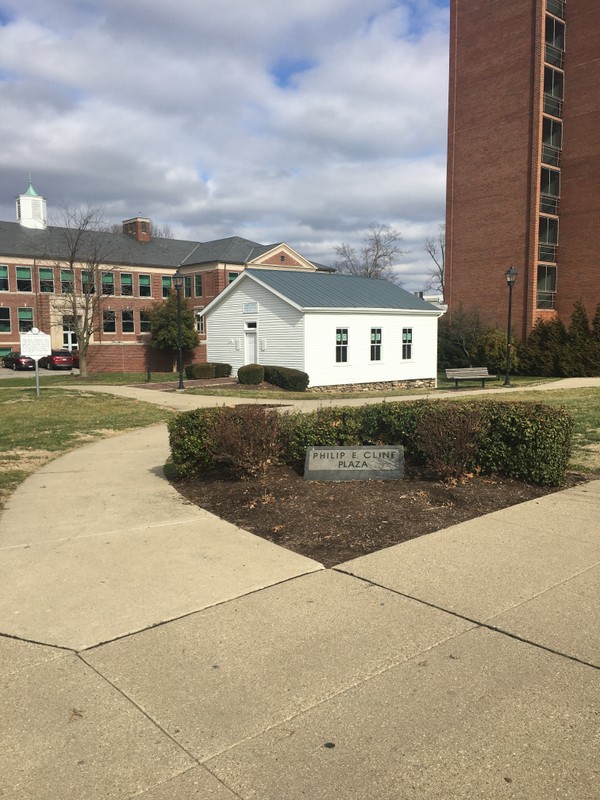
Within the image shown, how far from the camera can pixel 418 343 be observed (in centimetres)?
3397

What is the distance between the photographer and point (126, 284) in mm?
59719

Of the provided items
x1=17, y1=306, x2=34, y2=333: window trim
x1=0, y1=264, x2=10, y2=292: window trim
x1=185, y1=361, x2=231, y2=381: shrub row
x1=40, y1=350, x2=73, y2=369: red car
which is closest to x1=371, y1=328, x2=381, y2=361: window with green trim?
x1=185, y1=361, x2=231, y2=381: shrub row

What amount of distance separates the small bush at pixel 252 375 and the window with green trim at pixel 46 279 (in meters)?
34.5

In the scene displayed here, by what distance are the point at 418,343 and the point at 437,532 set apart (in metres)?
28.6

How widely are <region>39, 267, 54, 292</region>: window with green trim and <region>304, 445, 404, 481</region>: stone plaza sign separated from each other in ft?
180

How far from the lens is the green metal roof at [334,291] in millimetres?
30342

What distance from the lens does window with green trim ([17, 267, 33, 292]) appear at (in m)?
56.1

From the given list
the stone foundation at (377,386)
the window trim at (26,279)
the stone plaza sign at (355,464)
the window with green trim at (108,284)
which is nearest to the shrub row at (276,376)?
the stone foundation at (377,386)

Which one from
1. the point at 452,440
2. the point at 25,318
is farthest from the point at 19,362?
the point at 452,440

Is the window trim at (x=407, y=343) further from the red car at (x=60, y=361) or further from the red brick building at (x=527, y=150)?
the red car at (x=60, y=361)

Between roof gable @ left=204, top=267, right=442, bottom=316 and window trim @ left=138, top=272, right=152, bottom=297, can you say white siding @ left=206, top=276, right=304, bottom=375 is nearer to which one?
roof gable @ left=204, top=267, right=442, bottom=316

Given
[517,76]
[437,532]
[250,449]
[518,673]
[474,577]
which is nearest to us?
[518,673]

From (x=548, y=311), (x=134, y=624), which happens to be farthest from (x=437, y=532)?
(x=548, y=311)

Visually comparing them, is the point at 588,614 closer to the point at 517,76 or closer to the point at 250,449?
the point at 250,449
